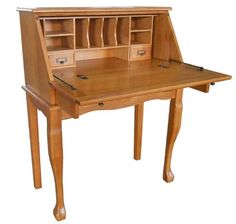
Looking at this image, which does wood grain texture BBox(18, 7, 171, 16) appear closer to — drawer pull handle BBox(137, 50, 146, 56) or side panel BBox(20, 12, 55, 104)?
side panel BBox(20, 12, 55, 104)

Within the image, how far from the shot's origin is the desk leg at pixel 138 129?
377 cm

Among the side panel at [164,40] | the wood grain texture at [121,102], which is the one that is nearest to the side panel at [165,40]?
the side panel at [164,40]

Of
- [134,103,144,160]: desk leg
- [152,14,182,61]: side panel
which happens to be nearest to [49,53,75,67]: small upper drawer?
[152,14,182,61]: side panel

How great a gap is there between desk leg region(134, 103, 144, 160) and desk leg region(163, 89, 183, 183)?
0.58 m

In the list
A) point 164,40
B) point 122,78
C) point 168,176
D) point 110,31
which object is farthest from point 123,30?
point 168,176

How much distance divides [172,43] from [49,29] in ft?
3.96

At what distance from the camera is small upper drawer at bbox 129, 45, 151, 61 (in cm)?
320

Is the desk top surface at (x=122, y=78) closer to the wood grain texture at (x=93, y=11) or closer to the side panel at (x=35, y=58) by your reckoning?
the side panel at (x=35, y=58)

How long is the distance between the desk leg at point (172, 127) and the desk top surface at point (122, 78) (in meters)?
0.30

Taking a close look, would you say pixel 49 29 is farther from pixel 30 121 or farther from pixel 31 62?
pixel 30 121

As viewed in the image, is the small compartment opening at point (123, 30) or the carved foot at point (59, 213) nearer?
the carved foot at point (59, 213)

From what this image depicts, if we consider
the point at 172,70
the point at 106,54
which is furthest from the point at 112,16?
the point at 172,70

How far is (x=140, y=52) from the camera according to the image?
10.7 ft

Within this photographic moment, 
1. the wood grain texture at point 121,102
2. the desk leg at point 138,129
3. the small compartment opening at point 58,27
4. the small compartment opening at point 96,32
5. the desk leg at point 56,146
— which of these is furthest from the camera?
the desk leg at point 138,129
